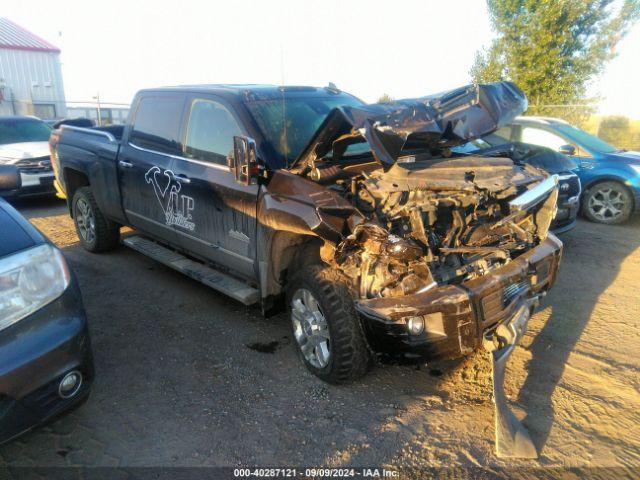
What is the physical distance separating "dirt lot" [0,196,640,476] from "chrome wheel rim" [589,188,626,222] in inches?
139

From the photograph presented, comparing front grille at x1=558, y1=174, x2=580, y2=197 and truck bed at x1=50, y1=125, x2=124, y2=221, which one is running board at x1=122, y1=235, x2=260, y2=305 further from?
front grille at x1=558, y1=174, x2=580, y2=197

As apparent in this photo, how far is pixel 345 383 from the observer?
312 cm

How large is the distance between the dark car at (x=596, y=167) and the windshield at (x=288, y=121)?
15.7 ft

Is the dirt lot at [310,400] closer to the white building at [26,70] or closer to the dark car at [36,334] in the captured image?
the dark car at [36,334]

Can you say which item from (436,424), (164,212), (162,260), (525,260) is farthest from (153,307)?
(525,260)

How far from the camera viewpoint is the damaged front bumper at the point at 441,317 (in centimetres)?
256

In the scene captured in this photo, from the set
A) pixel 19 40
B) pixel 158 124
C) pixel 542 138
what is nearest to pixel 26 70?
pixel 19 40

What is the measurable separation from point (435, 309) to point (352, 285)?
0.57m

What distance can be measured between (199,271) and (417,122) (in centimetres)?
236

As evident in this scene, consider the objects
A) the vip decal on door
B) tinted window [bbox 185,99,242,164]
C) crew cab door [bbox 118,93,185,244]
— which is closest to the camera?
tinted window [bbox 185,99,242,164]

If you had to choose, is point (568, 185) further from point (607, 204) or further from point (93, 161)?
point (93, 161)

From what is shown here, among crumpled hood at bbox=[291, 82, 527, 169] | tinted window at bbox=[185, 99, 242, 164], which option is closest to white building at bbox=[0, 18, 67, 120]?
tinted window at bbox=[185, 99, 242, 164]

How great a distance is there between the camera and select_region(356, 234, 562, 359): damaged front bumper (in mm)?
2562

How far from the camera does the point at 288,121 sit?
3855 mm
